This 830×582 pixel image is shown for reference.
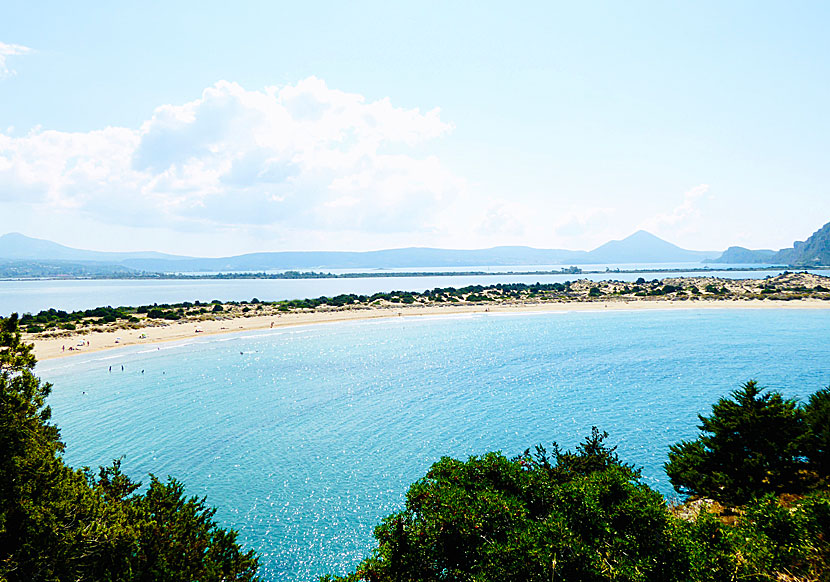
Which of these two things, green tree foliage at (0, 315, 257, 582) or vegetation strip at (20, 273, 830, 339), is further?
vegetation strip at (20, 273, 830, 339)

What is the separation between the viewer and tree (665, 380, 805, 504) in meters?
14.7

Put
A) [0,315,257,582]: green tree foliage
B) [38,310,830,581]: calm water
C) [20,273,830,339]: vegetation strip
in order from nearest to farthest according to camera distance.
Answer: [0,315,257,582]: green tree foliage → [38,310,830,581]: calm water → [20,273,830,339]: vegetation strip

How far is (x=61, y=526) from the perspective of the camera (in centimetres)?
908

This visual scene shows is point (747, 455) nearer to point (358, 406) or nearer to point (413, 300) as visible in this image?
point (358, 406)

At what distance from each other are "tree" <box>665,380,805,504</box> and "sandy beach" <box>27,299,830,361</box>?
210 ft

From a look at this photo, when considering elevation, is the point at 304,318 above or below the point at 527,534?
below

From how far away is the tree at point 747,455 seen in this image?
48.2 ft

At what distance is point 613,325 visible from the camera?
75.2m

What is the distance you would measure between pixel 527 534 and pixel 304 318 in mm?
84274

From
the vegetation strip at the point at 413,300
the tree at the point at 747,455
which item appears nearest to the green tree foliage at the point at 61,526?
the tree at the point at 747,455

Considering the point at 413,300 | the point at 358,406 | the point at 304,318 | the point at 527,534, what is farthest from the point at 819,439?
the point at 413,300

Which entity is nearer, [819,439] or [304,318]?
[819,439]

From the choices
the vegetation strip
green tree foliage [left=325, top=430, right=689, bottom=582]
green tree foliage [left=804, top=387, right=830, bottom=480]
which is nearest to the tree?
green tree foliage [left=804, top=387, right=830, bottom=480]

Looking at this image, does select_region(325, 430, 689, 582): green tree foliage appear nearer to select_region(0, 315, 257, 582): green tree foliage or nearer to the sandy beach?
select_region(0, 315, 257, 582): green tree foliage
